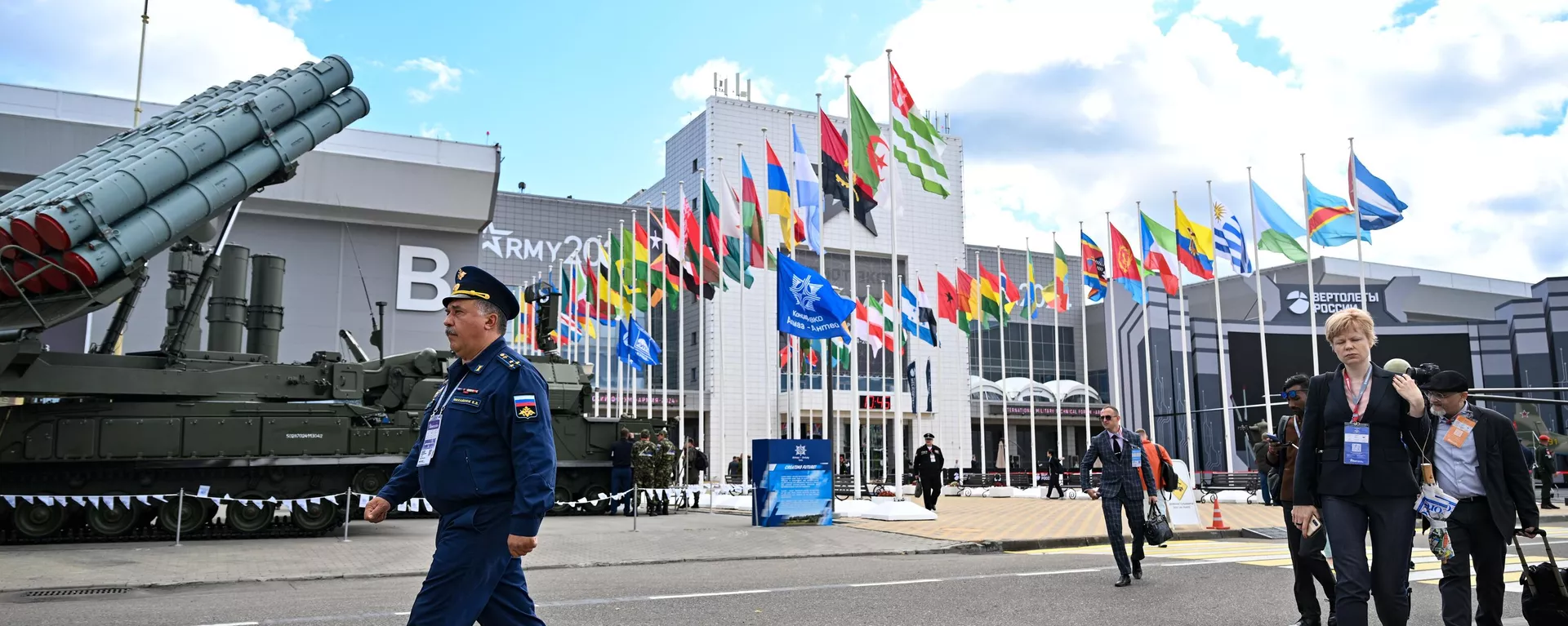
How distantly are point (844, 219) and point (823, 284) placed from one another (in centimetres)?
3751

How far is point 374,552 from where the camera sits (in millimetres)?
12742

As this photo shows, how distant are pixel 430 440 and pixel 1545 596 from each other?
18.4 ft

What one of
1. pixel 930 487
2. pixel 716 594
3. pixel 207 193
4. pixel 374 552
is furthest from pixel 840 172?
pixel 716 594

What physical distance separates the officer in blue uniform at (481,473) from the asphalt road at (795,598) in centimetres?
329

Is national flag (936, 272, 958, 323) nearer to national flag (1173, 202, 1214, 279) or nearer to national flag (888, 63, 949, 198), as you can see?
national flag (1173, 202, 1214, 279)

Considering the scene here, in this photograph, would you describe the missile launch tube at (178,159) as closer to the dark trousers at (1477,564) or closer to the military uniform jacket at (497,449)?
the military uniform jacket at (497,449)

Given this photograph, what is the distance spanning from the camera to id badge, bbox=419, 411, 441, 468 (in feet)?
13.4

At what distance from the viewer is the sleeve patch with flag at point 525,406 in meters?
4.03

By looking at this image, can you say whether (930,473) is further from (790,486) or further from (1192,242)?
(1192,242)

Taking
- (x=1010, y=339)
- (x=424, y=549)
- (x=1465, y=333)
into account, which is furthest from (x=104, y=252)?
(x=1010, y=339)

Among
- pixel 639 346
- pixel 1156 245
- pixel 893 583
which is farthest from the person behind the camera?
pixel 1156 245

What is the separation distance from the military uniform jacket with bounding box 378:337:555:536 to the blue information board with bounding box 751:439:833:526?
12.4 m

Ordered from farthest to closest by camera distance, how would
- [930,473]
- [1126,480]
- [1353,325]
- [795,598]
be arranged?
[930,473]
[1126,480]
[795,598]
[1353,325]

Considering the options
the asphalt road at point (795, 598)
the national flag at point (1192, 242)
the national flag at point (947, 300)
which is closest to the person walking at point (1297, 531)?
the asphalt road at point (795, 598)
